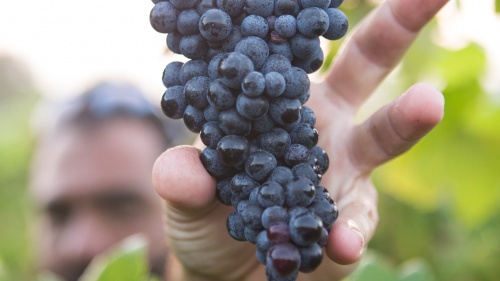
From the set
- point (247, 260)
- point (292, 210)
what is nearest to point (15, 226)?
point (247, 260)

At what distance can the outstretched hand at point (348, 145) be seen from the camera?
0.72 meters

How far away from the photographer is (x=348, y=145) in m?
0.88

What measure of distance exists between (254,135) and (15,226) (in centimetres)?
517

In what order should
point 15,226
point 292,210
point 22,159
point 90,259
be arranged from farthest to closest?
point 15,226
point 22,159
point 90,259
point 292,210

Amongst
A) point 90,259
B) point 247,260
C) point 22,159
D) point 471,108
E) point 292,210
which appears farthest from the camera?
point 22,159

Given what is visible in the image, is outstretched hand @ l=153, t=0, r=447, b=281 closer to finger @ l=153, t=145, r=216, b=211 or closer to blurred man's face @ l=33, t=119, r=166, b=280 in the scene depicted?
finger @ l=153, t=145, r=216, b=211

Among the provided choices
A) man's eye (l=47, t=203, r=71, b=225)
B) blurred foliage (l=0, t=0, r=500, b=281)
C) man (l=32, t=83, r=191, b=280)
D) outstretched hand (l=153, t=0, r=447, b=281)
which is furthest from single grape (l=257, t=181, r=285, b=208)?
man's eye (l=47, t=203, r=71, b=225)

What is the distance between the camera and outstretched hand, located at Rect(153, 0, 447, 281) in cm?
72

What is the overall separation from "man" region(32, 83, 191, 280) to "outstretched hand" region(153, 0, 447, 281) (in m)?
1.24

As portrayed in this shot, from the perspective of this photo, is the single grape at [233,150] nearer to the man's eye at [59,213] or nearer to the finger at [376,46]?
the finger at [376,46]

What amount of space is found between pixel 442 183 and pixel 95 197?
1.23 meters

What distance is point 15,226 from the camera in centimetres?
534

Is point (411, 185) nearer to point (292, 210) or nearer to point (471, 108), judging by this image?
point (471, 108)

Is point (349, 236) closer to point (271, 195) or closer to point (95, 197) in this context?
point (271, 195)
